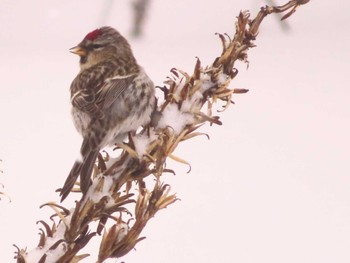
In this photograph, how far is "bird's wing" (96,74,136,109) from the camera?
0.74m

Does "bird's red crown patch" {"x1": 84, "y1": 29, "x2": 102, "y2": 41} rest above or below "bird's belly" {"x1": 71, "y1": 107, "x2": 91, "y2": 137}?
above

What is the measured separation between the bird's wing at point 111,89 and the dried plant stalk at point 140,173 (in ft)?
0.99

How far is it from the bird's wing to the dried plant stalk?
300 millimetres

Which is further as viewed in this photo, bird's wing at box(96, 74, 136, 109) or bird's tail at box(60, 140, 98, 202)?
bird's wing at box(96, 74, 136, 109)

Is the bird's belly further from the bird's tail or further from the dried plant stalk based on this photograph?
the dried plant stalk

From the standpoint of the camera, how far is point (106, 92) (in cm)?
75

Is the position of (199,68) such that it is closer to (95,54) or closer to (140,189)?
(140,189)

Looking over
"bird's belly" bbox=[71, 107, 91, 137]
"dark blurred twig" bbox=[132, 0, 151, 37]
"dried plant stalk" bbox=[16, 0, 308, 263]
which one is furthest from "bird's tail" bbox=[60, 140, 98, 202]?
"dark blurred twig" bbox=[132, 0, 151, 37]

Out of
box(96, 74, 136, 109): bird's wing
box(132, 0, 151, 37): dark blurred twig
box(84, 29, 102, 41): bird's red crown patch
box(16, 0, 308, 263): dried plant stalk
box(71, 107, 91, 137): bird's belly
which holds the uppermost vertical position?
box(132, 0, 151, 37): dark blurred twig

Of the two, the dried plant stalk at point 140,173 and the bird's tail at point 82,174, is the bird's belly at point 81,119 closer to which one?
the bird's tail at point 82,174

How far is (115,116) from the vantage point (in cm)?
72

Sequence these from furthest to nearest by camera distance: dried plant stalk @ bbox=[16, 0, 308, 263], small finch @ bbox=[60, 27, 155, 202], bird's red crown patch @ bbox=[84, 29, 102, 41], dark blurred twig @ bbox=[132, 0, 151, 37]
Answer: dark blurred twig @ bbox=[132, 0, 151, 37] < bird's red crown patch @ bbox=[84, 29, 102, 41] < small finch @ bbox=[60, 27, 155, 202] < dried plant stalk @ bbox=[16, 0, 308, 263]

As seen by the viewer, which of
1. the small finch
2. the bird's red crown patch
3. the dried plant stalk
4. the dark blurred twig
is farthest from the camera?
the dark blurred twig

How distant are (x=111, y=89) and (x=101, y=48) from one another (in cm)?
9
